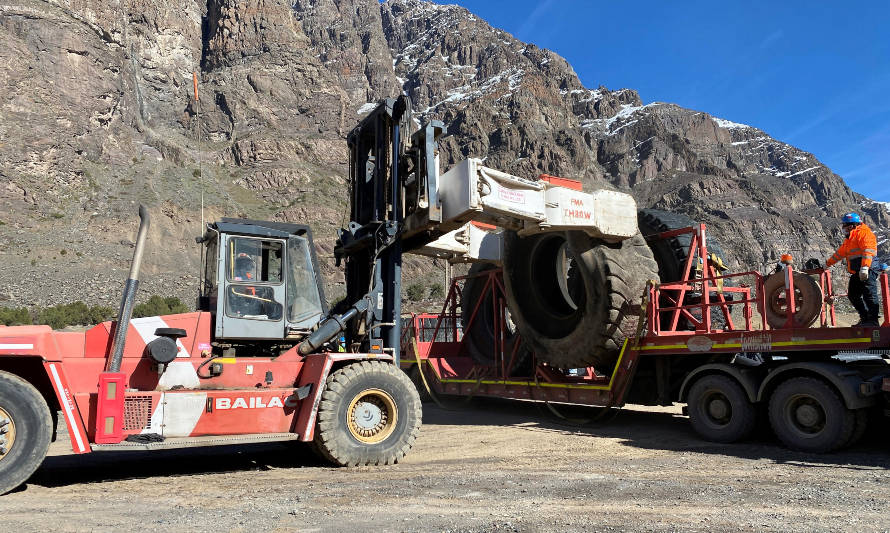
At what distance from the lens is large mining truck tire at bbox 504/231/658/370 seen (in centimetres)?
953

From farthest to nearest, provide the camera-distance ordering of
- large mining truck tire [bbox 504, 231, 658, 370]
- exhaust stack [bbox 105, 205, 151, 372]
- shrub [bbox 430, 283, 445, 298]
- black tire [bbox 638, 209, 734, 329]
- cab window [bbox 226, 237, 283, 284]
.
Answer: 1. shrub [bbox 430, 283, 445, 298]
2. black tire [bbox 638, 209, 734, 329]
3. large mining truck tire [bbox 504, 231, 658, 370]
4. cab window [bbox 226, 237, 283, 284]
5. exhaust stack [bbox 105, 205, 151, 372]

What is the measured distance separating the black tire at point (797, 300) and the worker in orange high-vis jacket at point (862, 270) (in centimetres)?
38

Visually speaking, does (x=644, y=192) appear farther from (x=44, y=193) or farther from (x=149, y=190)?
(x=44, y=193)

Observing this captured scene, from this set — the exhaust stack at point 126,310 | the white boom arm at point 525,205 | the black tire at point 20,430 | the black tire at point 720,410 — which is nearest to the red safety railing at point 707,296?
the black tire at point 720,410

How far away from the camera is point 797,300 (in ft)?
28.7

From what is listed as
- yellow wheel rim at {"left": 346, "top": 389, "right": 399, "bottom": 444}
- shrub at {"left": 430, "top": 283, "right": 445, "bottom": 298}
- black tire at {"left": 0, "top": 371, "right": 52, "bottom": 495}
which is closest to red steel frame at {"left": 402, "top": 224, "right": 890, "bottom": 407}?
yellow wheel rim at {"left": 346, "top": 389, "right": 399, "bottom": 444}

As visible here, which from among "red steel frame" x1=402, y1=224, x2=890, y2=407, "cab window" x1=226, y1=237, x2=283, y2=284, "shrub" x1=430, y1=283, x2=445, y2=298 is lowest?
A: "red steel frame" x1=402, y1=224, x2=890, y2=407

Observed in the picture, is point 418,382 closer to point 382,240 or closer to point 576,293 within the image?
point 576,293

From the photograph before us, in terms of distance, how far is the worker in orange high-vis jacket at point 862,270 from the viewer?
7602 mm

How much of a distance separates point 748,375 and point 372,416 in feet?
15.8

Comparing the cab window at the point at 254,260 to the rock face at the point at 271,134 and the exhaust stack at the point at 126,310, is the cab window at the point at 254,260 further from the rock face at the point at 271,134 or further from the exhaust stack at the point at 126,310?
the rock face at the point at 271,134

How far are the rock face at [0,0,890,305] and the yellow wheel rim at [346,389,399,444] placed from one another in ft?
120

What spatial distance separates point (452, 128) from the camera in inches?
5002

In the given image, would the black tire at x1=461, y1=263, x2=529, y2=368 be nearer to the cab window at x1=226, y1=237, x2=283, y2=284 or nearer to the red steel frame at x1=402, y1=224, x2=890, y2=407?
the red steel frame at x1=402, y1=224, x2=890, y2=407
